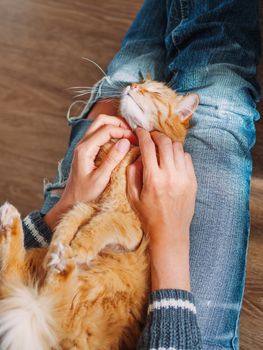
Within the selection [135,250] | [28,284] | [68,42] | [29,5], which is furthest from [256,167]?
[29,5]

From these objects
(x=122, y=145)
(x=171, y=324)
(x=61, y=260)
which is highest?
(x=122, y=145)

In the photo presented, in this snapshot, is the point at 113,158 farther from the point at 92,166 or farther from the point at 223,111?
the point at 223,111

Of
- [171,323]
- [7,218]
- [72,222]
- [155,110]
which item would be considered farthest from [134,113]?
[171,323]

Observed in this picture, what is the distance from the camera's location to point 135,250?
3.54 feet

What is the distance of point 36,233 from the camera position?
1.21 meters

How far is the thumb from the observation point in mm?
1172

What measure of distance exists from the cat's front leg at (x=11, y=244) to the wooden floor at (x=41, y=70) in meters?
0.76

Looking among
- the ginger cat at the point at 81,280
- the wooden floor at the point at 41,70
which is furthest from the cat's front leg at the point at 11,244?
the wooden floor at the point at 41,70

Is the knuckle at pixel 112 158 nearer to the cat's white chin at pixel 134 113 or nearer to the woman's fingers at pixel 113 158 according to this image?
the woman's fingers at pixel 113 158

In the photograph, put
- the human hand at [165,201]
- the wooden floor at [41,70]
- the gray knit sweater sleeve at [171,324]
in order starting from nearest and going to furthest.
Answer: the gray knit sweater sleeve at [171,324], the human hand at [165,201], the wooden floor at [41,70]

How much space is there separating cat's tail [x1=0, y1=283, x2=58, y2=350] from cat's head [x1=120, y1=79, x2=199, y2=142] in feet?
2.04

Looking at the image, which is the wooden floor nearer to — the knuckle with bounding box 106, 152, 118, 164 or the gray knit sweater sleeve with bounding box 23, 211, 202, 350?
the knuckle with bounding box 106, 152, 118, 164

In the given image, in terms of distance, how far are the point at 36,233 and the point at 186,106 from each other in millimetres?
613

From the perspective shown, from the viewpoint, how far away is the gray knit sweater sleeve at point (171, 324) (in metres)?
0.90
